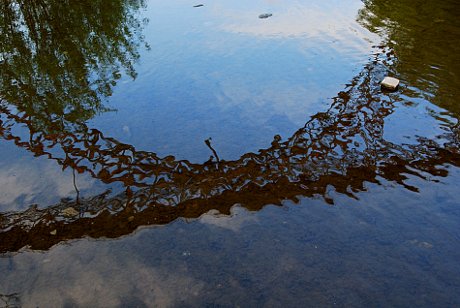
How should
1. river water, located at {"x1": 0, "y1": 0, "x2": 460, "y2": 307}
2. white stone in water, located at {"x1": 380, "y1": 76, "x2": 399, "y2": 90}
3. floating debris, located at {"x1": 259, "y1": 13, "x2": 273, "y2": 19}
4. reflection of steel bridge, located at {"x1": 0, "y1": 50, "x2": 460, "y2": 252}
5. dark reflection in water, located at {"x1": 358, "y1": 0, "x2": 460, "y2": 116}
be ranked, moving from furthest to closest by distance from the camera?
floating debris, located at {"x1": 259, "y1": 13, "x2": 273, "y2": 19}
dark reflection in water, located at {"x1": 358, "y1": 0, "x2": 460, "y2": 116}
white stone in water, located at {"x1": 380, "y1": 76, "x2": 399, "y2": 90}
reflection of steel bridge, located at {"x1": 0, "y1": 50, "x2": 460, "y2": 252}
river water, located at {"x1": 0, "y1": 0, "x2": 460, "y2": 307}

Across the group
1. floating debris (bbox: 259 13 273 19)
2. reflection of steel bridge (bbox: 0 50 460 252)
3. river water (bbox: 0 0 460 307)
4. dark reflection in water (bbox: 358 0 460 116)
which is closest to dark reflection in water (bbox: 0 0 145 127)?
river water (bbox: 0 0 460 307)

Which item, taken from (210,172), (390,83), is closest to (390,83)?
(390,83)

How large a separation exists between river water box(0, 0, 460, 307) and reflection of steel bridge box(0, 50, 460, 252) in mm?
27

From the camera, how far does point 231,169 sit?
219 inches

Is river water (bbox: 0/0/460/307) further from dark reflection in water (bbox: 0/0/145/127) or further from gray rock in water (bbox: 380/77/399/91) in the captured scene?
Answer: gray rock in water (bbox: 380/77/399/91)

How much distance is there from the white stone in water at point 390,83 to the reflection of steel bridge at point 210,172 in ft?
2.68

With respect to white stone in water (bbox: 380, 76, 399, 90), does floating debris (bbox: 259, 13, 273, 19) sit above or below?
above

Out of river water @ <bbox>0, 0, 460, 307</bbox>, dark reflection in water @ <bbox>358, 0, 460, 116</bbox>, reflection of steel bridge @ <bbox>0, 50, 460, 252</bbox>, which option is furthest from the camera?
dark reflection in water @ <bbox>358, 0, 460, 116</bbox>

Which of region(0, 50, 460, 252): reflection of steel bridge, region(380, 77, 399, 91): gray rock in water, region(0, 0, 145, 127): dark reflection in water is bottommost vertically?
region(0, 50, 460, 252): reflection of steel bridge

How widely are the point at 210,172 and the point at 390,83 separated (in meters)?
4.55

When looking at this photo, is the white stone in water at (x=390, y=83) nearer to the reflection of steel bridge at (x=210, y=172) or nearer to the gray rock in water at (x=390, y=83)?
the gray rock in water at (x=390, y=83)

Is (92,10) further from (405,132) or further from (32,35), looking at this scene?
(405,132)

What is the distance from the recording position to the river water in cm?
393

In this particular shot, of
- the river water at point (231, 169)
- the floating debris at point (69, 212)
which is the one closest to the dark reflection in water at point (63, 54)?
the river water at point (231, 169)
